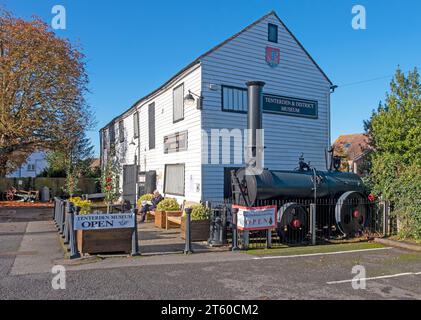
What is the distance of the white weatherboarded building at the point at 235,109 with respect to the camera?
1352 centimetres

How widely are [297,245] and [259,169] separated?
225 cm

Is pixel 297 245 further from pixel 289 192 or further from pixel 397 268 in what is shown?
pixel 397 268

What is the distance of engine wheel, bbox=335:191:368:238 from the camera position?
11250 mm

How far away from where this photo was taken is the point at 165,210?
44.7ft

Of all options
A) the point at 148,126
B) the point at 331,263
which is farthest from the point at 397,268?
the point at 148,126

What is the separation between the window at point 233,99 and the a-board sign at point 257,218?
4841 millimetres

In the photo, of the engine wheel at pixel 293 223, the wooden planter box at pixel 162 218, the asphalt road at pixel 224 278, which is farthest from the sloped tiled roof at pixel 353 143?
the asphalt road at pixel 224 278

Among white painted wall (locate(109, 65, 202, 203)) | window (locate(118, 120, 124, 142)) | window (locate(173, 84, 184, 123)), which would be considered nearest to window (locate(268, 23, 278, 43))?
white painted wall (locate(109, 65, 202, 203))

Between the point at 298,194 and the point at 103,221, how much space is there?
536cm

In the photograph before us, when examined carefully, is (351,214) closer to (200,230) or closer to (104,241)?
(200,230)

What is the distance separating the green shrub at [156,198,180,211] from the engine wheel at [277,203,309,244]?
471 cm

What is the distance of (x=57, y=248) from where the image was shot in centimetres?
952

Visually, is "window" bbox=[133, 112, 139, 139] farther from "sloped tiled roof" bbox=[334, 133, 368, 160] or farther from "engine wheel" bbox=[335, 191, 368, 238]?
"sloped tiled roof" bbox=[334, 133, 368, 160]
